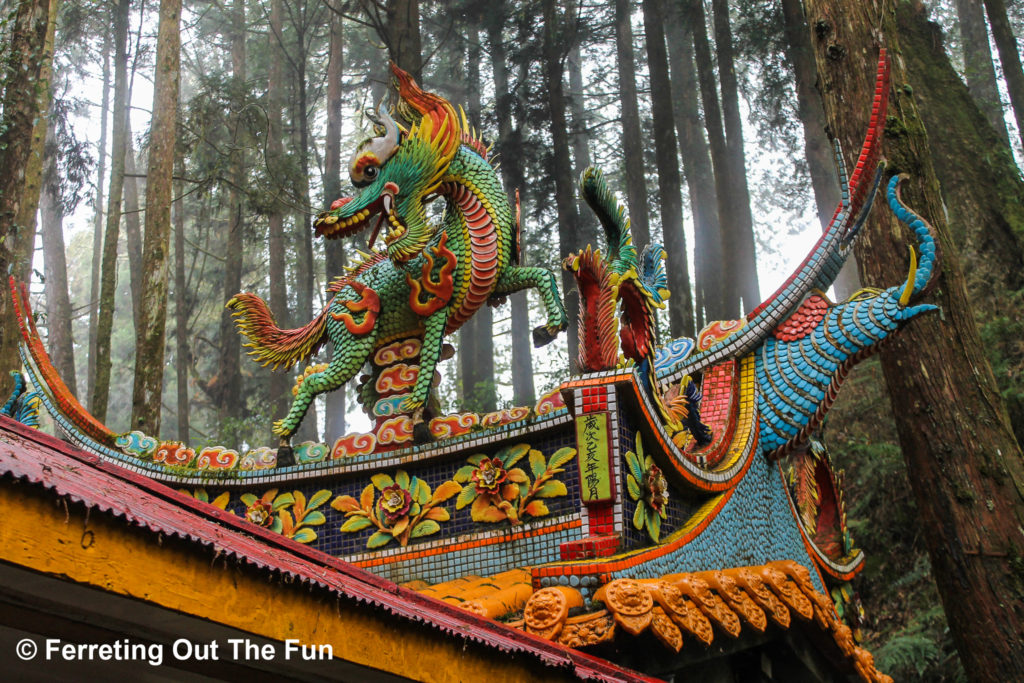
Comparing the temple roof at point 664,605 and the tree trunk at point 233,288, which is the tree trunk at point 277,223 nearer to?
the tree trunk at point 233,288

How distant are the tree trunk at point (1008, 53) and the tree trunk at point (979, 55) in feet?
10.4

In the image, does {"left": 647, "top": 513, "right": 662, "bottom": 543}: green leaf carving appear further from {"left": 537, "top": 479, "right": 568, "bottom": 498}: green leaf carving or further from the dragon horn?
the dragon horn

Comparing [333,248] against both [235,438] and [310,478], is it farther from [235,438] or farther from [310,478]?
[310,478]

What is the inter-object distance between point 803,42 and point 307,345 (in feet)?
30.8

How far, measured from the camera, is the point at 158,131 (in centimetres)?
1092

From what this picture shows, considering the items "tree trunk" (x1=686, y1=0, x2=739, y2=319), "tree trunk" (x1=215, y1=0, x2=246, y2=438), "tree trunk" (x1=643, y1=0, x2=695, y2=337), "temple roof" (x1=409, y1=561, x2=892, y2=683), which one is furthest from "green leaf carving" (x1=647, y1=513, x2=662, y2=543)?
"tree trunk" (x1=215, y1=0, x2=246, y2=438)

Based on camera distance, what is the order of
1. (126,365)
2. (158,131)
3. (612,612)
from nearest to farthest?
(612,612), (158,131), (126,365)

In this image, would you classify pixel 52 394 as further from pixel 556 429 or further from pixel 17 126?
pixel 556 429

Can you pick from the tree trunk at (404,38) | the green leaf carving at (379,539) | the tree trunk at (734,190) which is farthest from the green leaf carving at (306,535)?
the tree trunk at (734,190)

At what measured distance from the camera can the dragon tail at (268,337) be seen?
626cm

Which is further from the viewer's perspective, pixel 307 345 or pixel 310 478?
pixel 307 345

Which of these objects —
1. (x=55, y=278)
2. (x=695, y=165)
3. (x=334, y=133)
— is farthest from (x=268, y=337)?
(x=55, y=278)

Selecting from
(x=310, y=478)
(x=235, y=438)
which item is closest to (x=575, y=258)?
(x=310, y=478)

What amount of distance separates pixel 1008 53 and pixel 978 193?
3.26 m
